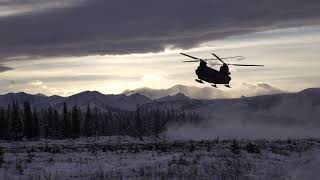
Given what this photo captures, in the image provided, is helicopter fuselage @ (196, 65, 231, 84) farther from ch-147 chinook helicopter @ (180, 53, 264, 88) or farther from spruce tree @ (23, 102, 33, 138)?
spruce tree @ (23, 102, 33, 138)

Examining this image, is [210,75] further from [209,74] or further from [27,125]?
[27,125]

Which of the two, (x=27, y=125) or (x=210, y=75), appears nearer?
(x=210, y=75)

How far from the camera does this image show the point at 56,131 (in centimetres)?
12838

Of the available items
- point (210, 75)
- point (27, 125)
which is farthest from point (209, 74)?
point (27, 125)

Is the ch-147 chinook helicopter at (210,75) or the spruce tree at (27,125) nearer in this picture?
the ch-147 chinook helicopter at (210,75)

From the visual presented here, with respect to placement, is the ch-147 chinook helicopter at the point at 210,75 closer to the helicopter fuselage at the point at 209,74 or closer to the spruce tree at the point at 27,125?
the helicopter fuselage at the point at 209,74

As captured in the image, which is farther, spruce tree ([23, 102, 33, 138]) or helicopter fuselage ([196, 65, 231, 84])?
spruce tree ([23, 102, 33, 138])

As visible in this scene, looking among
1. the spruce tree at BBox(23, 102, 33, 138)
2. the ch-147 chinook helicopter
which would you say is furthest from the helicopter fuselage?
the spruce tree at BBox(23, 102, 33, 138)

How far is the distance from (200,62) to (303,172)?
18651 mm

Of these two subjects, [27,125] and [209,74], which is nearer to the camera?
[209,74]

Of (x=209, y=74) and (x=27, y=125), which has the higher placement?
(x=209, y=74)

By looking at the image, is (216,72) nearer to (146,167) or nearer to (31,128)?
(146,167)

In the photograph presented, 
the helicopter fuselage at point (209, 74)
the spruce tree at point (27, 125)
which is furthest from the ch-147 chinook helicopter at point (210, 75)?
the spruce tree at point (27, 125)

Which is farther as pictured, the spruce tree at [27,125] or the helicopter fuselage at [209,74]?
the spruce tree at [27,125]
